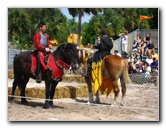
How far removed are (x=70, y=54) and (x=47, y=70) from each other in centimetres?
48

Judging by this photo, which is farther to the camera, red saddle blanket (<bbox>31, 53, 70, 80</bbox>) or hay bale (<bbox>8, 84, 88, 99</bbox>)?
hay bale (<bbox>8, 84, 88, 99</bbox>)

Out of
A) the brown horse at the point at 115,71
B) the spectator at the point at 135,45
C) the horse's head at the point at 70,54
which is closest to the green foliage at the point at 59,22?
the spectator at the point at 135,45

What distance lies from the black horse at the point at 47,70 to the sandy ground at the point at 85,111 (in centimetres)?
22

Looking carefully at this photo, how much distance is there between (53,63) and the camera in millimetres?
7445

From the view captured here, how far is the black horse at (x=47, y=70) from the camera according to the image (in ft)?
24.1

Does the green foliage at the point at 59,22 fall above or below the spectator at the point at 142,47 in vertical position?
above

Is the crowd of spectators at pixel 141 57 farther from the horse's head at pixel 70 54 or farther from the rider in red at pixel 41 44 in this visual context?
the rider in red at pixel 41 44

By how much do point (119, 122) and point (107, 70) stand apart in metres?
1.56

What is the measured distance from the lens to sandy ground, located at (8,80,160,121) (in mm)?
6836

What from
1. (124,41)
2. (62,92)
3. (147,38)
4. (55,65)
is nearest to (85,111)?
(55,65)

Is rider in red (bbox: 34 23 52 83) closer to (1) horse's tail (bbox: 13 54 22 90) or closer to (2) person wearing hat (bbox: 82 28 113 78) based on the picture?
(1) horse's tail (bbox: 13 54 22 90)

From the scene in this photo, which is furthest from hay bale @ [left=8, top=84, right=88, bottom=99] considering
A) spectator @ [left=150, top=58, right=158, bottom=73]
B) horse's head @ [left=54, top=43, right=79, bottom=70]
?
spectator @ [left=150, top=58, right=158, bottom=73]

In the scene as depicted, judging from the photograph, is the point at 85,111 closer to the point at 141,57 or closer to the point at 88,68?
the point at 88,68
